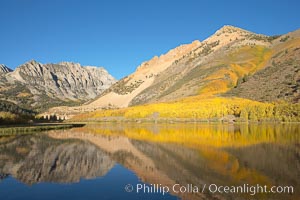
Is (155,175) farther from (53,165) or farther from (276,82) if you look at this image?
(276,82)

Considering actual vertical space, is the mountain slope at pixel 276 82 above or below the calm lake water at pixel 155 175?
above

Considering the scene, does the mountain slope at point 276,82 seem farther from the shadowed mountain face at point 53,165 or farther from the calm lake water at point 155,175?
the shadowed mountain face at point 53,165

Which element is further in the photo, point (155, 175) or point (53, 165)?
point (53, 165)

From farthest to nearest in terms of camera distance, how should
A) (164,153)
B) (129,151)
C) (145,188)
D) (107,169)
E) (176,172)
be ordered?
(129,151), (164,153), (107,169), (176,172), (145,188)

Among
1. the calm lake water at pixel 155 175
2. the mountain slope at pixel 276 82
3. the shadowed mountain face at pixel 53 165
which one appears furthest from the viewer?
the mountain slope at pixel 276 82

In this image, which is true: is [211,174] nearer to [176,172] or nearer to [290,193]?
[176,172]

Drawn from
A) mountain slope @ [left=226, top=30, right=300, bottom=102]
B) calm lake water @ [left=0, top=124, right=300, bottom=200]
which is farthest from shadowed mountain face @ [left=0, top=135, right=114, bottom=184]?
mountain slope @ [left=226, top=30, right=300, bottom=102]

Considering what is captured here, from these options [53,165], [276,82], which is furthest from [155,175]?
[276,82]

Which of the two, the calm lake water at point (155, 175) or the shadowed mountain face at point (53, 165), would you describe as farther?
the shadowed mountain face at point (53, 165)

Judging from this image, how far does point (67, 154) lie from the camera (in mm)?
44438

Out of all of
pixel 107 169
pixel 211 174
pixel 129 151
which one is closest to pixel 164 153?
pixel 129 151

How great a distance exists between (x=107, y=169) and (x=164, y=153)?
11521 mm

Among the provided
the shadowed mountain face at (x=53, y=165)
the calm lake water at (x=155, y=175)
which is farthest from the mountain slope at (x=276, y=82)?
the shadowed mountain face at (x=53, y=165)

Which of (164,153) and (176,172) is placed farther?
(164,153)
